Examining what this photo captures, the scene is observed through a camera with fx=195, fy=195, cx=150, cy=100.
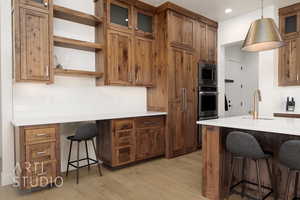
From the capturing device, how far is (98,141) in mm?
3523

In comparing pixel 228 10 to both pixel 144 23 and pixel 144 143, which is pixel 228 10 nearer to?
pixel 144 23

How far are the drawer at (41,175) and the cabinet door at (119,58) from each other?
5.16 ft

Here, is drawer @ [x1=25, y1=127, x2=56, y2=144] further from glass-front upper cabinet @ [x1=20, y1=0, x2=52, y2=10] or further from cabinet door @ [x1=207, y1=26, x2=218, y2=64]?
cabinet door @ [x1=207, y1=26, x2=218, y2=64]

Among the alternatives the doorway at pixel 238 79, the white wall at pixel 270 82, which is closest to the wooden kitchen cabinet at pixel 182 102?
the white wall at pixel 270 82

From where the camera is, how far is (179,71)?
3982 mm

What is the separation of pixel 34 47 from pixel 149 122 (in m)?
2.15

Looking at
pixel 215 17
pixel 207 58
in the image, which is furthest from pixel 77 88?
pixel 215 17

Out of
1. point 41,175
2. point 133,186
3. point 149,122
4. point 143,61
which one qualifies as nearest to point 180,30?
point 143,61

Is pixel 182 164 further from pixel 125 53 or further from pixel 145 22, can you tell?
pixel 145 22

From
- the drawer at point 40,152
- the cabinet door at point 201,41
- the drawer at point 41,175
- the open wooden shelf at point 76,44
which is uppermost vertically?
the cabinet door at point 201,41

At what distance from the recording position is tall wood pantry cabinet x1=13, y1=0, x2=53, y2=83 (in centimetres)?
252

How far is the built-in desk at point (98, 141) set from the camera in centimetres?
239

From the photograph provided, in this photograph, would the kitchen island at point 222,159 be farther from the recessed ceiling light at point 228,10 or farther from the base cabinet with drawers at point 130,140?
the recessed ceiling light at point 228,10

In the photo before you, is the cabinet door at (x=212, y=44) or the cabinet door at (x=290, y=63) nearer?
the cabinet door at (x=290, y=63)
